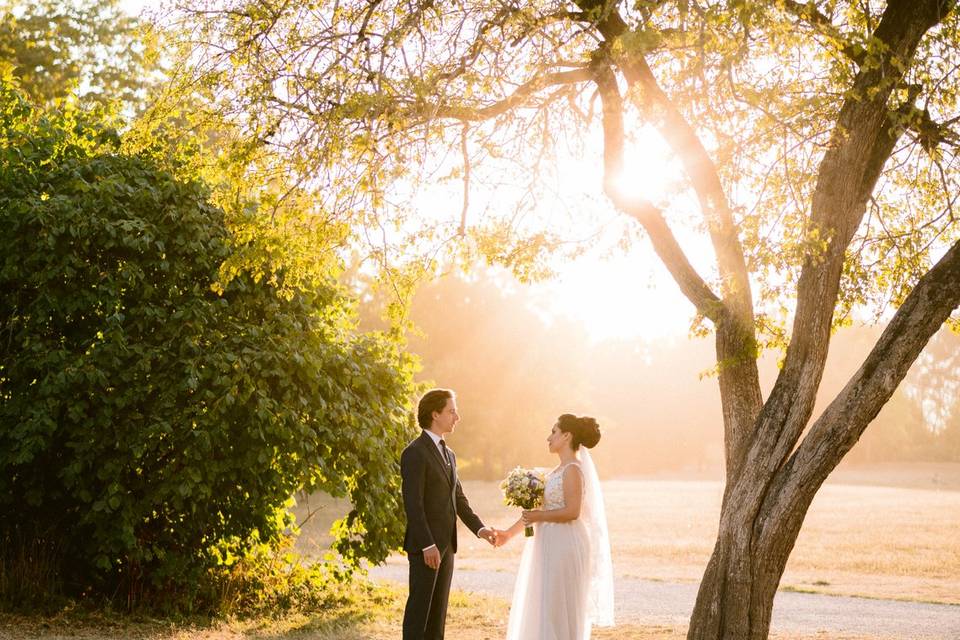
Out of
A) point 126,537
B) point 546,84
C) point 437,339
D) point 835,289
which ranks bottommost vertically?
point 126,537

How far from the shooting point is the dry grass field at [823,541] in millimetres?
18984

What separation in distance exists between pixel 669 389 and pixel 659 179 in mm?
76475

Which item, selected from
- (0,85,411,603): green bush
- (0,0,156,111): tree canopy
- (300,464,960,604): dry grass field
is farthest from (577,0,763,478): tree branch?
(0,0,156,111): tree canopy

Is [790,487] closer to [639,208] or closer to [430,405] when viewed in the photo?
[639,208]

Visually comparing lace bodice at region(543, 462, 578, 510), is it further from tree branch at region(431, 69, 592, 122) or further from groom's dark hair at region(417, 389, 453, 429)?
tree branch at region(431, 69, 592, 122)

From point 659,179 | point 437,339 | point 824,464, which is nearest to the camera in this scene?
point 824,464

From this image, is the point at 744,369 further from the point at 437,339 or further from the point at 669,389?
the point at 669,389

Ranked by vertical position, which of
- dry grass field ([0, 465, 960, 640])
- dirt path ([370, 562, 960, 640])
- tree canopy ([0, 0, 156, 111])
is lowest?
dirt path ([370, 562, 960, 640])

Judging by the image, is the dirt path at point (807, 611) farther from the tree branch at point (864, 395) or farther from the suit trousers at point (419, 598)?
the suit trousers at point (419, 598)

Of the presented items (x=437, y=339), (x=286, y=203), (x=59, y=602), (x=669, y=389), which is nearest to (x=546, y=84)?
(x=286, y=203)

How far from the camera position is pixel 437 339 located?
5184cm

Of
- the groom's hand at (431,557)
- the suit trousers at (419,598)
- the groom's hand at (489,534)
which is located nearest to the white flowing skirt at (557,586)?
the groom's hand at (489,534)

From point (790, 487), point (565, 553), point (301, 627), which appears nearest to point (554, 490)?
point (565, 553)

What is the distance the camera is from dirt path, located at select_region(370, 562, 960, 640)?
12.3m
